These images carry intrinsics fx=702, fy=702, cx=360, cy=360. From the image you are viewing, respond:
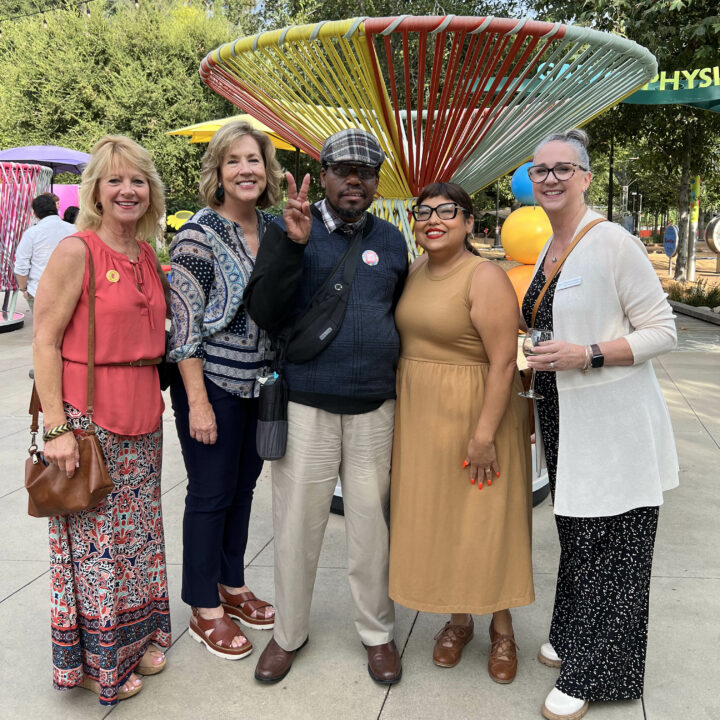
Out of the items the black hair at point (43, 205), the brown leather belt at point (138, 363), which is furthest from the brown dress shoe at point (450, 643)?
the black hair at point (43, 205)

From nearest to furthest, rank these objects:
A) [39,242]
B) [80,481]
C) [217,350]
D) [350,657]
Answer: [80,481] → [217,350] → [350,657] → [39,242]

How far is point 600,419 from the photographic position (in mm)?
2389

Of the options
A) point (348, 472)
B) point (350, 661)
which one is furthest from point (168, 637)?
point (348, 472)

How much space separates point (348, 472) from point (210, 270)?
95 cm

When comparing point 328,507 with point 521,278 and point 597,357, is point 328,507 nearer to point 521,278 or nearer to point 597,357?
point 597,357

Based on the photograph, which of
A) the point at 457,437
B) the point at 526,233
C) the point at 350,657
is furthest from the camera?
the point at 526,233

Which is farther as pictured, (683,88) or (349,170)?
(683,88)

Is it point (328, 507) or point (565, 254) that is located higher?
point (565, 254)

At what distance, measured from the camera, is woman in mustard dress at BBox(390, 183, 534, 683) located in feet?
8.32

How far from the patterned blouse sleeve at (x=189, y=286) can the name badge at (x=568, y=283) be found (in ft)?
4.23

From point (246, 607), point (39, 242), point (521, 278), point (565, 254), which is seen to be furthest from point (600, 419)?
point (39, 242)

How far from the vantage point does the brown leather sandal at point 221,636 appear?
2941 mm

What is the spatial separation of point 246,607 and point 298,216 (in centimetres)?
186

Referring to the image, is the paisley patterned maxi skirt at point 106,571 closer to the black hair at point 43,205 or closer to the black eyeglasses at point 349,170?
the black eyeglasses at point 349,170
